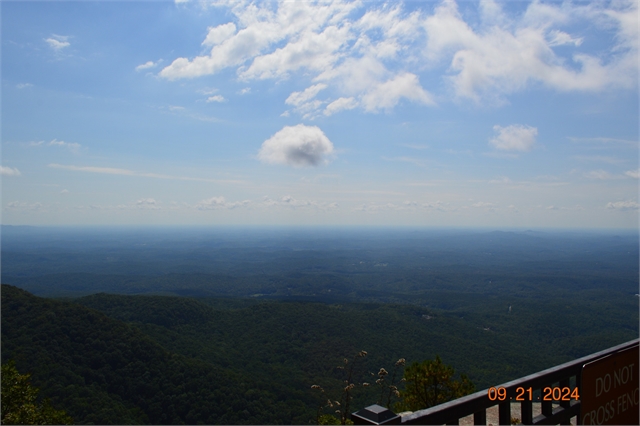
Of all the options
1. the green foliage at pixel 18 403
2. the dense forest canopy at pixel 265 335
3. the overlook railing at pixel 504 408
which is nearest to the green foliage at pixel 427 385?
the overlook railing at pixel 504 408

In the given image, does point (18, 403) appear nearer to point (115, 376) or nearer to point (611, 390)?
point (611, 390)

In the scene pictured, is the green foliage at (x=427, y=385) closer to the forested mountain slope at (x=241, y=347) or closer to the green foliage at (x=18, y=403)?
the green foliage at (x=18, y=403)

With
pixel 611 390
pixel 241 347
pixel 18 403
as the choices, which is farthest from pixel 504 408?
pixel 241 347

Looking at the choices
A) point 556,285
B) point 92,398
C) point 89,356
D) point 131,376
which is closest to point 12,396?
point 92,398

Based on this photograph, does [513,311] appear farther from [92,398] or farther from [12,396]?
[12,396]

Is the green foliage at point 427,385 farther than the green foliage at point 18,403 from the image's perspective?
No
